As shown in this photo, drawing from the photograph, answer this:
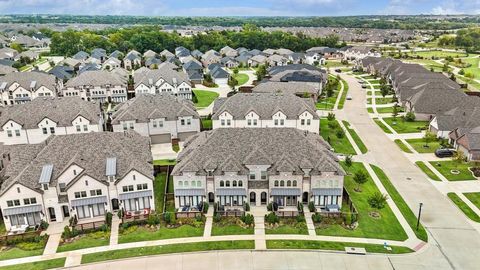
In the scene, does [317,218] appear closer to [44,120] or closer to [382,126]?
[382,126]

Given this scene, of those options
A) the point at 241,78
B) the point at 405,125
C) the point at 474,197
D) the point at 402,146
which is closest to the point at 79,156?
the point at 474,197

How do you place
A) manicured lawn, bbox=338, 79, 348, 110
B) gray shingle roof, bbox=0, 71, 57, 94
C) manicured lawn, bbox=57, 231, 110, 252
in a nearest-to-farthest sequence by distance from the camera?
manicured lawn, bbox=57, 231, 110, 252
gray shingle roof, bbox=0, 71, 57, 94
manicured lawn, bbox=338, 79, 348, 110

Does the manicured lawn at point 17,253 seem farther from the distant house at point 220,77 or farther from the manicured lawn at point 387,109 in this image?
the distant house at point 220,77

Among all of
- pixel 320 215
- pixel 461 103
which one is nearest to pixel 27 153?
pixel 320 215

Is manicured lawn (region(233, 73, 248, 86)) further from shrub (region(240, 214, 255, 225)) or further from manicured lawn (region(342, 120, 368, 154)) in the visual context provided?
shrub (region(240, 214, 255, 225))

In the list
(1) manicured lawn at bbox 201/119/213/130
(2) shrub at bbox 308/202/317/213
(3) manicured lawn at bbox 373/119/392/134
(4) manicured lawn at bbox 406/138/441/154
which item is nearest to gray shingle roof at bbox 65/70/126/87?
(1) manicured lawn at bbox 201/119/213/130

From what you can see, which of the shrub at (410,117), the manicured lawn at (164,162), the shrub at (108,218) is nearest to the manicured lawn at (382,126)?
the shrub at (410,117)

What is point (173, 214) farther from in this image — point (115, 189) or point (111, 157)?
point (111, 157)
